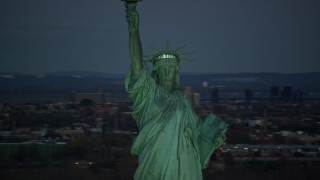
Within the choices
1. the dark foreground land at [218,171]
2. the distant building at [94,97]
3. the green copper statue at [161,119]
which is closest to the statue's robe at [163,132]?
the green copper statue at [161,119]

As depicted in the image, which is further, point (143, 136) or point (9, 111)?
point (9, 111)

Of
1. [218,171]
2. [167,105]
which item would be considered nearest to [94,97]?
[218,171]

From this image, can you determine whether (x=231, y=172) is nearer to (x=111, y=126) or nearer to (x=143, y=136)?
(x=111, y=126)

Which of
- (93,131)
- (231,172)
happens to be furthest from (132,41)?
(93,131)

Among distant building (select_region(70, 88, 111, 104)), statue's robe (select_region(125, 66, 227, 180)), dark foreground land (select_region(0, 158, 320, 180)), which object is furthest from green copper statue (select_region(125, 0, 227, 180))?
distant building (select_region(70, 88, 111, 104))

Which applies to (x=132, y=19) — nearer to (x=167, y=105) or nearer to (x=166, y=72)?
(x=166, y=72)

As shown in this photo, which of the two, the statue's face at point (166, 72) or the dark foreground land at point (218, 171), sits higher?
the statue's face at point (166, 72)

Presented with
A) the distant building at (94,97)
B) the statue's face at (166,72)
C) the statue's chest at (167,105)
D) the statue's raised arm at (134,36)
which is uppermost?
the statue's raised arm at (134,36)

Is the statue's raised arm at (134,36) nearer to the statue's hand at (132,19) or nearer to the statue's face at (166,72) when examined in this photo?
the statue's hand at (132,19)
